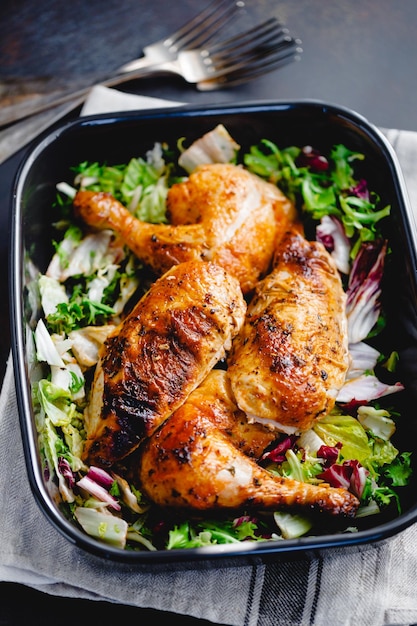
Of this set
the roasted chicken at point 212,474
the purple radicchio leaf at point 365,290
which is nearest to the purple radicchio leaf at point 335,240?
the purple radicchio leaf at point 365,290

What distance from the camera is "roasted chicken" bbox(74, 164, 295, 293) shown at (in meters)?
3.62

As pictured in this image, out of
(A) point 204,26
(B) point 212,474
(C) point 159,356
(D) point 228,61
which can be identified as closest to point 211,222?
(C) point 159,356

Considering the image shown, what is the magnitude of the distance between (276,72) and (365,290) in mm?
1875

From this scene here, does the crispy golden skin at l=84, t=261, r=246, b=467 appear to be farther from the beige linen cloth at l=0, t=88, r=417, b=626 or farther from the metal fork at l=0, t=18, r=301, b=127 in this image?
the metal fork at l=0, t=18, r=301, b=127

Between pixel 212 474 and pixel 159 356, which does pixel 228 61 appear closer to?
pixel 159 356

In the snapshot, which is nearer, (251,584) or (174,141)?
(251,584)

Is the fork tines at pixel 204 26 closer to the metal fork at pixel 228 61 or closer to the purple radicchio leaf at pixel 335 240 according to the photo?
the metal fork at pixel 228 61

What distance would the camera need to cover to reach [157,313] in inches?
129

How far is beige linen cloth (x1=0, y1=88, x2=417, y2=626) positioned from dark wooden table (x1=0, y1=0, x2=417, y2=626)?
2.72 meters

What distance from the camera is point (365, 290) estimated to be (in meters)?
3.74

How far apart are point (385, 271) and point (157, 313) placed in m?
1.23

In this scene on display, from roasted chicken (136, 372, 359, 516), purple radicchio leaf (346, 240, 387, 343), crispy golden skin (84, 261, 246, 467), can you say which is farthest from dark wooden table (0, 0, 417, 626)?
roasted chicken (136, 372, 359, 516)

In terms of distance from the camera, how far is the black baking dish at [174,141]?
10.4ft

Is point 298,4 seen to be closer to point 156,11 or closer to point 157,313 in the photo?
point 156,11
